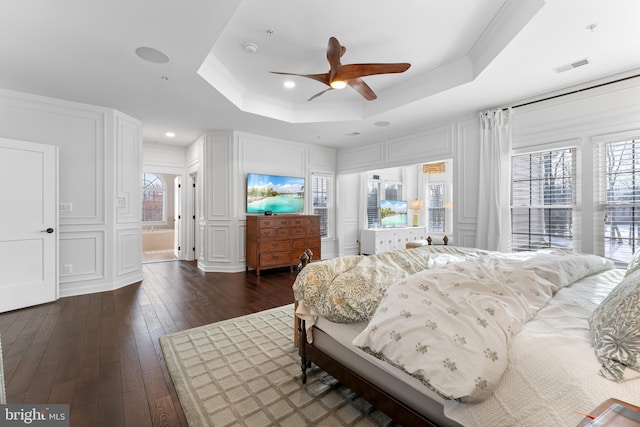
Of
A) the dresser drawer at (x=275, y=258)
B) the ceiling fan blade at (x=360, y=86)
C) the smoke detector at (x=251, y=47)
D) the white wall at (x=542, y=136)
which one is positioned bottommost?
the dresser drawer at (x=275, y=258)

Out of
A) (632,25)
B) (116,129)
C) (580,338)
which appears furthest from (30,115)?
(632,25)

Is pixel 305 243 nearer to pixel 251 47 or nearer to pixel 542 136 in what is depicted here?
pixel 251 47

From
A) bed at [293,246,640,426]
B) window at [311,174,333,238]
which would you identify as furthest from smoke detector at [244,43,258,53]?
window at [311,174,333,238]

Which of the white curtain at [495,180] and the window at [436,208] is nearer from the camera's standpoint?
the white curtain at [495,180]

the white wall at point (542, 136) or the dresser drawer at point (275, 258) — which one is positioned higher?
the white wall at point (542, 136)

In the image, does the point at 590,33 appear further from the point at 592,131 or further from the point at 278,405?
the point at 278,405

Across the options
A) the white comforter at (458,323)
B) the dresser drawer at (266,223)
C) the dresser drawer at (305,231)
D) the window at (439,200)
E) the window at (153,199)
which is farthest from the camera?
the window at (153,199)

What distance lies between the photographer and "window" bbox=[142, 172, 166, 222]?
929cm

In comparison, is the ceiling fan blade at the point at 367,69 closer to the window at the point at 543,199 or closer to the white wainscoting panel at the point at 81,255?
the window at the point at 543,199

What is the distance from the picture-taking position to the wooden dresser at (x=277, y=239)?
4.88 m

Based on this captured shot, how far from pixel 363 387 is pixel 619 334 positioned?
43.5 inches

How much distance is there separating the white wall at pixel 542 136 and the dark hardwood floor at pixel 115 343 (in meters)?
3.21

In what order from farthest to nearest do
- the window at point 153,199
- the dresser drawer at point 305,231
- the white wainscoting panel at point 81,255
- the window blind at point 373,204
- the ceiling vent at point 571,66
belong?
the window at point 153,199 → the window blind at point 373,204 → the dresser drawer at point 305,231 → the white wainscoting panel at point 81,255 → the ceiling vent at point 571,66

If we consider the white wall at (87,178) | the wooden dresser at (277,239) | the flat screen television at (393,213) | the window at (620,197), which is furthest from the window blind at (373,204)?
the white wall at (87,178)
